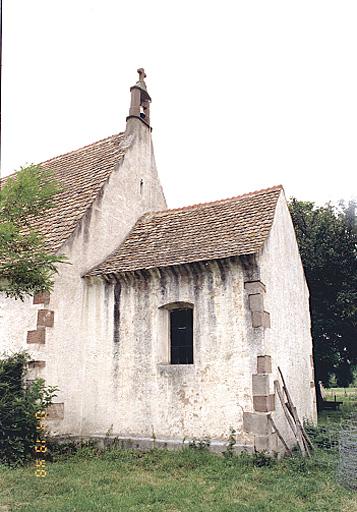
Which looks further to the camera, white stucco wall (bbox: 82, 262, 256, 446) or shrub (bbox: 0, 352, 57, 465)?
white stucco wall (bbox: 82, 262, 256, 446)

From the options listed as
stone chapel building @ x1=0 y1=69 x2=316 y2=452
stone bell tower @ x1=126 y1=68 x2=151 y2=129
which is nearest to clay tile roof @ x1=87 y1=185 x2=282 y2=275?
stone chapel building @ x1=0 y1=69 x2=316 y2=452

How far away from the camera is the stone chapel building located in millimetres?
10211

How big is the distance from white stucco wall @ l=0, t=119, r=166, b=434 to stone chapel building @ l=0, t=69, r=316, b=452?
4cm

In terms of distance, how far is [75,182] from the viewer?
14367 mm

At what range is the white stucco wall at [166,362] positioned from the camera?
33.4 ft

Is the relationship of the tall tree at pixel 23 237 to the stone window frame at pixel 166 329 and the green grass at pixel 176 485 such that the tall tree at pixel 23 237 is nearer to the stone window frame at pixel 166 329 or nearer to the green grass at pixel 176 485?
the green grass at pixel 176 485

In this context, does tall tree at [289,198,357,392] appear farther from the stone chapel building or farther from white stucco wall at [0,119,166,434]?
white stucco wall at [0,119,166,434]

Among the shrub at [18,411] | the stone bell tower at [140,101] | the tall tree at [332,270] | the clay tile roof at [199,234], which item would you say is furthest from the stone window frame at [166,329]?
the tall tree at [332,270]

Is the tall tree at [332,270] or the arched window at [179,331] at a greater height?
the tall tree at [332,270]

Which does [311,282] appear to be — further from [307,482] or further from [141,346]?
[307,482]

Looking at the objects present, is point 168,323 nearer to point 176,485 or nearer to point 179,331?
point 179,331

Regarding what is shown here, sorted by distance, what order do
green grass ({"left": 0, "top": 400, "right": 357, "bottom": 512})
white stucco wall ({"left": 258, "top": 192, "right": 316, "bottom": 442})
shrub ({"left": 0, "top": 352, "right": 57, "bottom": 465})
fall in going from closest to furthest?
1. green grass ({"left": 0, "top": 400, "right": 357, "bottom": 512})
2. shrub ({"left": 0, "top": 352, "right": 57, "bottom": 465})
3. white stucco wall ({"left": 258, "top": 192, "right": 316, "bottom": 442})

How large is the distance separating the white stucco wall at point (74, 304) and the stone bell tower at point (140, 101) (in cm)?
158

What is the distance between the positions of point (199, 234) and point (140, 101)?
6396mm
